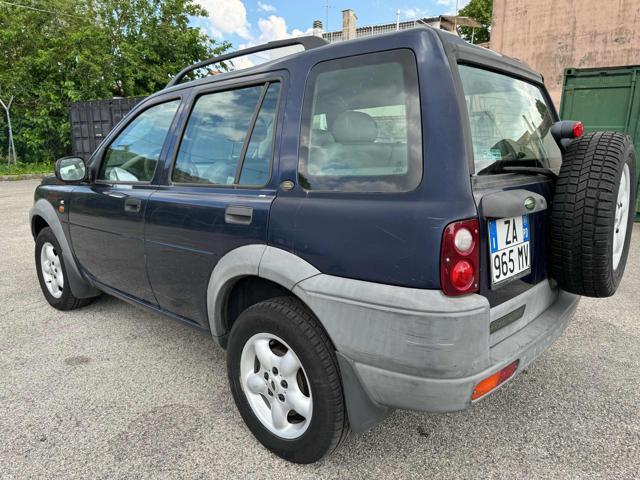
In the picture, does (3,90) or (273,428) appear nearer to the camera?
(273,428)

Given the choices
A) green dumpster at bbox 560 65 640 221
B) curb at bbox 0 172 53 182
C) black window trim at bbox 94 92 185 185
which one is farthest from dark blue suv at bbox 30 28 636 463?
curb at bbox 0 172 53 182

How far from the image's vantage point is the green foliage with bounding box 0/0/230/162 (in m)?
16.6

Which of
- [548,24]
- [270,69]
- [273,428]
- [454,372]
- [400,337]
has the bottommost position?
[273,428]

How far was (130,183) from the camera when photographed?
9.30 feet

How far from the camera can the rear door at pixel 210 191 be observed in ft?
6.76

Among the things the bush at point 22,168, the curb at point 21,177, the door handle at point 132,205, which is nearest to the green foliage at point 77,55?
the bush at point 22,168

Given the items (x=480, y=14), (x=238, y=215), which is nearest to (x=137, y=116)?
(x=238, y=215)

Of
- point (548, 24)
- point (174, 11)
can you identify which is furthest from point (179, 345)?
point (174, 11)

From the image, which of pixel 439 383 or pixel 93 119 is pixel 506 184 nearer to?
pixel 439 383

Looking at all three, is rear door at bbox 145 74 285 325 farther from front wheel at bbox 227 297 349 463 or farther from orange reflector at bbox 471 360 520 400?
orange reflector at bbox 471 360 520 400

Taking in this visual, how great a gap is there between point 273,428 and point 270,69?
1.68 meters

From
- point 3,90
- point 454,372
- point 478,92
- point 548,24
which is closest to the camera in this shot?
point 454,372

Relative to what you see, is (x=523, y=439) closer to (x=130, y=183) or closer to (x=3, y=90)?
(x=130, y=183)

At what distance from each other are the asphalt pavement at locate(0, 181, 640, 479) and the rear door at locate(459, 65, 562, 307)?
83cm
